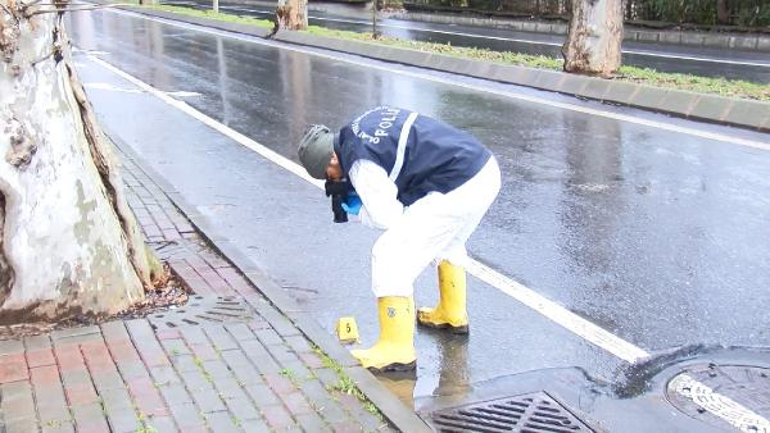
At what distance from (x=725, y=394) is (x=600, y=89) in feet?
30.5

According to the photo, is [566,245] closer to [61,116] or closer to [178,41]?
[61,116]

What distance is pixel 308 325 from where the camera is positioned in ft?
15.2

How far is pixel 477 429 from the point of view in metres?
3.86

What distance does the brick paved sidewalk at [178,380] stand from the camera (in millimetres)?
3602

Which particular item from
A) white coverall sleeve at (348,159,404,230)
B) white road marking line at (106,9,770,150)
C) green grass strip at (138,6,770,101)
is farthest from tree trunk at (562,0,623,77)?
white coverall sleeve at (348,159,404,230)

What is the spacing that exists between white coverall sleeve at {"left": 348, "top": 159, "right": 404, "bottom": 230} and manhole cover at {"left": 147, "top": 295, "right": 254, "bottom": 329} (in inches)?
41.0

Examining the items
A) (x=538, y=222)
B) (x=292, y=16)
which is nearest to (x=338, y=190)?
(x=538, y=222)

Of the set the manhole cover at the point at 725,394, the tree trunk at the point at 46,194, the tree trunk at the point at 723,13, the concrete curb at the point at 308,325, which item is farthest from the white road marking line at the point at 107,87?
the tree trunk at the point at 723,13

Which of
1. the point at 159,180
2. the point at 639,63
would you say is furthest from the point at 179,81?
the point at 639,63

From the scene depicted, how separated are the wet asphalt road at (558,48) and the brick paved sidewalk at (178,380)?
1274 centimetres

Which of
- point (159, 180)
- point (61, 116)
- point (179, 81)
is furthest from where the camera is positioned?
point (179, 81)

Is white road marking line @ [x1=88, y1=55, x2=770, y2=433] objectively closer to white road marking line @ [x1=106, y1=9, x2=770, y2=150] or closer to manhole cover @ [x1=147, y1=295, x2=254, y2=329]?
manhole cover @ [x1=147, y1=295, x2=254, y2=329]

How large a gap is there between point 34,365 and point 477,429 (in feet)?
6.66

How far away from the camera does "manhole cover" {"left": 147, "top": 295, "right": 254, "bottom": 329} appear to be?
15.3ft
